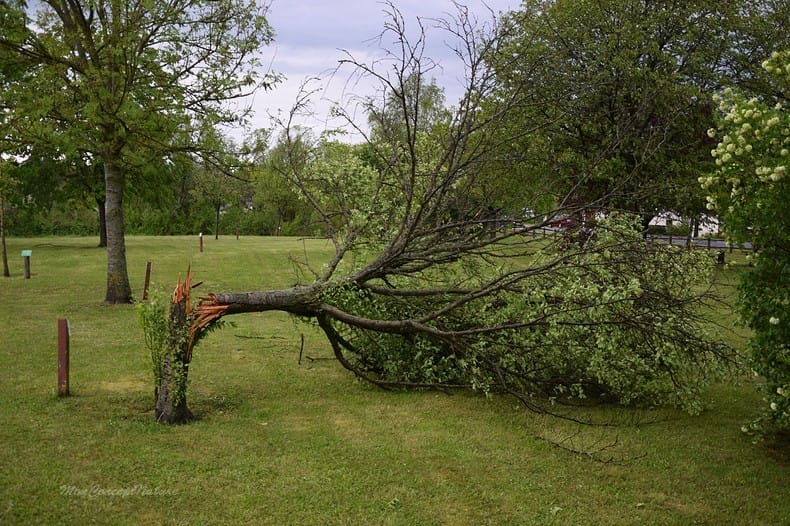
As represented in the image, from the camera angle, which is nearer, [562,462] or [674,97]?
[562,462]

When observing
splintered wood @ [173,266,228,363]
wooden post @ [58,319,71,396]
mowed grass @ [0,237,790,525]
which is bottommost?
mowed grass @ [0,237,790,525]

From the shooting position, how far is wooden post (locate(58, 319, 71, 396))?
7.63 m

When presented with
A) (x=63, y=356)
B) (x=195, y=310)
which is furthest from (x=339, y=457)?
(x=63, y=356)

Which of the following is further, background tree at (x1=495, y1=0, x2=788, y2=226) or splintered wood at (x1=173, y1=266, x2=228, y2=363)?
background tree at (x1=495, y1=0, x2=788, y2=226)

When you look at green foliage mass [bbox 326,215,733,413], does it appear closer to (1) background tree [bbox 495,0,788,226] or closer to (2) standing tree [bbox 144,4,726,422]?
(2) standing tree [bbox 144,4,726,422]

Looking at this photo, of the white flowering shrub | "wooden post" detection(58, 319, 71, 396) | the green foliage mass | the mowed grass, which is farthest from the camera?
"wooden post" detection(58, 319, 71, 396)

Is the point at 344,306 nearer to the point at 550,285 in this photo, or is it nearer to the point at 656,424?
the point at 550,285

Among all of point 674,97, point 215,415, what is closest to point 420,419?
point 215,415

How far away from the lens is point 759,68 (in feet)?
63.3

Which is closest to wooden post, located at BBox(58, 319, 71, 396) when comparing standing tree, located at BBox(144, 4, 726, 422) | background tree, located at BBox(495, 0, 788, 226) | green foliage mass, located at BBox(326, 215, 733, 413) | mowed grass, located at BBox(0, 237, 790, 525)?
mowed grass, located at BBox(0, 237, 790, 525)

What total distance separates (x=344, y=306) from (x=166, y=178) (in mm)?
24283

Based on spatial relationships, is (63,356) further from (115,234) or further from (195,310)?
(115,234)

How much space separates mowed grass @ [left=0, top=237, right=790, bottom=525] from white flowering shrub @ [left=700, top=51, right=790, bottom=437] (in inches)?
38.5

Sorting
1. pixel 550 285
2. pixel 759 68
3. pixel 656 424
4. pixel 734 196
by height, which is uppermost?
pixel 759 68
